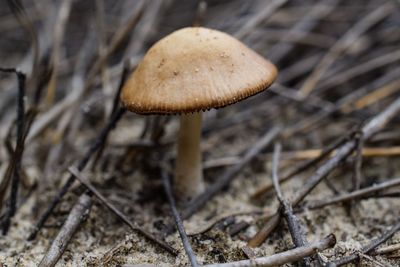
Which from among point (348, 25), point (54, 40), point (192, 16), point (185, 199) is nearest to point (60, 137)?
point (54, 40)

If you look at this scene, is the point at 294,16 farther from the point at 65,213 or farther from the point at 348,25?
the point at 65,213

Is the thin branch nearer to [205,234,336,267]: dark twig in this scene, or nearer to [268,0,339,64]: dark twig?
[205,234,336,267]: dark twig

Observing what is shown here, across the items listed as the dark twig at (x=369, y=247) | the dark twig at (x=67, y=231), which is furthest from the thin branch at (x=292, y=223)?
the dark twig at (x=67, y=231)

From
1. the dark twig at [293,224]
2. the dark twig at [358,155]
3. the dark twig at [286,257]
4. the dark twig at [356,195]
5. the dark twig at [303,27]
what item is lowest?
the dark twig at [286,257]

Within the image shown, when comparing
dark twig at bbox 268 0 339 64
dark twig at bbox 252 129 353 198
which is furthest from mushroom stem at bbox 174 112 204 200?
dark twig at bbox 268 0 339 64

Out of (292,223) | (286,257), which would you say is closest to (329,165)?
(292,223)

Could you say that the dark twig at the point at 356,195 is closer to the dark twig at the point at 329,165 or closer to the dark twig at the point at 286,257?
the dark twig at the point at 329,165

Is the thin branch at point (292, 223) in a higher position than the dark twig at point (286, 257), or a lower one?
higher

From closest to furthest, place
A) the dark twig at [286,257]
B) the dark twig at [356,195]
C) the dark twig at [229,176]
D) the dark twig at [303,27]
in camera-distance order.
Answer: the dark twig at [286,257], the dark twig at [356,195], the dark twig at [229,176], the dark twig at [303,27]

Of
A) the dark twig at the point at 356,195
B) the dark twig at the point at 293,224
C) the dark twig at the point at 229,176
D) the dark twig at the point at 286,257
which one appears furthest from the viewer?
the dark twig at the point at 229,176
